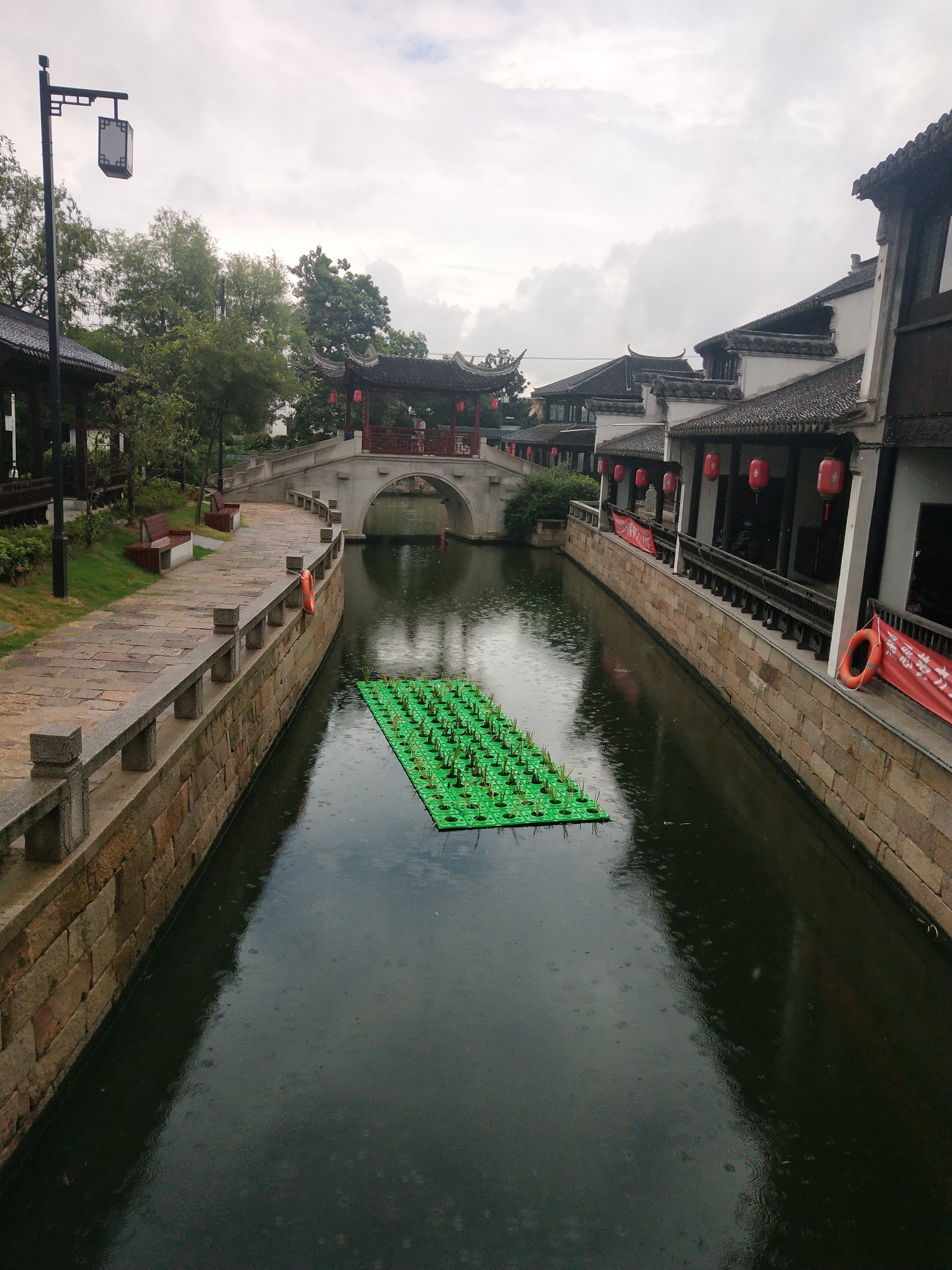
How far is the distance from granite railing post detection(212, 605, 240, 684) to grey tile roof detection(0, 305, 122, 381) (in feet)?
22.1

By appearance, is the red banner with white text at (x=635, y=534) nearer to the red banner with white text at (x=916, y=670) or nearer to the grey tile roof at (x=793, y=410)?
the grey tile roof at (x=793, y=410)

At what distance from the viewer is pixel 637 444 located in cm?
2708

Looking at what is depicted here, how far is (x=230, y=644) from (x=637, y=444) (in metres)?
19.3

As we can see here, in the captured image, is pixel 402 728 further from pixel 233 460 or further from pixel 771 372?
pixel 233 460

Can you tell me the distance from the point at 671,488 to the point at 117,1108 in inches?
797

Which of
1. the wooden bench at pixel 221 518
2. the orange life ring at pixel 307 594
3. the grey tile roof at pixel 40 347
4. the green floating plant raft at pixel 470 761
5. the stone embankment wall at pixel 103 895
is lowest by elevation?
the green floating plant raft at pixel 470 761

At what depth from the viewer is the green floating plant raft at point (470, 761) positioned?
1145 centimetres

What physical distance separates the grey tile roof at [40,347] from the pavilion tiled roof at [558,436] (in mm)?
24910

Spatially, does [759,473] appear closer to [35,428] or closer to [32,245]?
Answer: [35,428]

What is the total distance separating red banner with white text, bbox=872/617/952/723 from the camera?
29.6 feet

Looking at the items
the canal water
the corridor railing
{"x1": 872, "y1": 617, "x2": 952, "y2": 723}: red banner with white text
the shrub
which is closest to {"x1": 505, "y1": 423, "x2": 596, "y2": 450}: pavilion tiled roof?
the corridor railing

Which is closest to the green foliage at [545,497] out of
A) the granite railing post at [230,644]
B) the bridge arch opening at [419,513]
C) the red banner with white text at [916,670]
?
the bridge arch opening at [419,513]

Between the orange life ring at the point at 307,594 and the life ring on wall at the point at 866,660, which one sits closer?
the life ring on wall at the point at 866,660

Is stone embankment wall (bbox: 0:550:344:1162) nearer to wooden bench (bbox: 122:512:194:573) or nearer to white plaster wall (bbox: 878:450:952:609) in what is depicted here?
wooden bench (bbox: 122:512:194:573)
